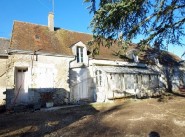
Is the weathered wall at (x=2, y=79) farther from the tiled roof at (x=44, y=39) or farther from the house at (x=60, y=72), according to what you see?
the tiled roof at (x=44, y=39)

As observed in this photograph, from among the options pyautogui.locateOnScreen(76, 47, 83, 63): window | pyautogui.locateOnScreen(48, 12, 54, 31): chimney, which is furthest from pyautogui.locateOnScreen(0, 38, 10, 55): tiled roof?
pyautogui.locateOnScreen(76, 47, 83, 63): window

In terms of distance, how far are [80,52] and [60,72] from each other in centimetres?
362

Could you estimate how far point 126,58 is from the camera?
1093 inches

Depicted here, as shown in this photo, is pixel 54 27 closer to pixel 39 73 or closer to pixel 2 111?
pixel 39 73

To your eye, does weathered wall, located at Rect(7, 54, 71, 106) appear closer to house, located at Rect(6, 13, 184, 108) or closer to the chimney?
house, located at Rect(6, 13, 184, 108)

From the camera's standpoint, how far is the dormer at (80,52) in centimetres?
2251

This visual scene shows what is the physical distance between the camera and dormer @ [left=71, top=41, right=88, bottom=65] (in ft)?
73.9

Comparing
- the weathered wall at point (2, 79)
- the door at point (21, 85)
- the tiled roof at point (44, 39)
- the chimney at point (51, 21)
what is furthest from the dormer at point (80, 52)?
the weathered wall at point (2, 79)

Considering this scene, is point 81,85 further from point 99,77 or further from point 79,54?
point 79,54

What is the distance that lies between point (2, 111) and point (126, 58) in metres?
16.5

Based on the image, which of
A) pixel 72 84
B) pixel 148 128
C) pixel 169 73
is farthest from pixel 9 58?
pixel 169 73

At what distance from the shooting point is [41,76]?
63.8 ft

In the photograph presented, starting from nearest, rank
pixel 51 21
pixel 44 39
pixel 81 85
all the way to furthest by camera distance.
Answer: pixel 44 39
pixel 81 85
pixel 51 21

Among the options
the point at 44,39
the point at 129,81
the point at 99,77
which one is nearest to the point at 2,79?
the point at 44,39
